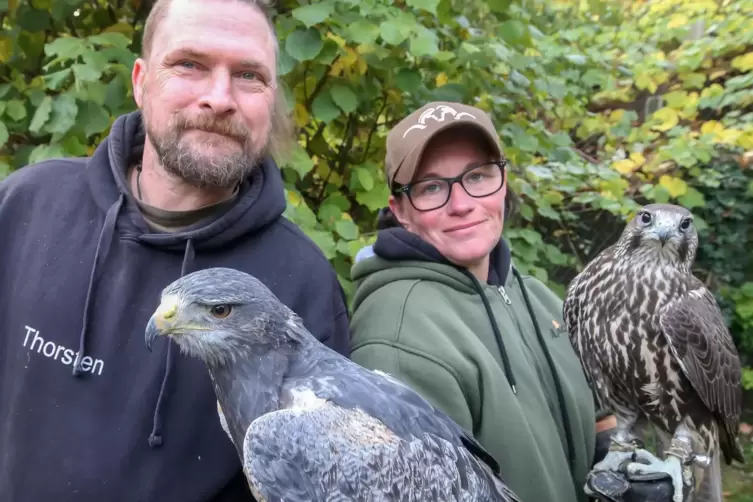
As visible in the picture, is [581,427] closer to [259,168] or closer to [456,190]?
[456,190]

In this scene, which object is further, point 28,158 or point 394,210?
point 28,158

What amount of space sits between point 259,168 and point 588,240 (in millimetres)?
4894

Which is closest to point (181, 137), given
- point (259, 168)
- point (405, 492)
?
point (259, 168)

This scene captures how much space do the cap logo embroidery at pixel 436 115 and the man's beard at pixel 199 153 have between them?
2.19 ft

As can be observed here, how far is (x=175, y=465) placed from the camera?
2.04 metres

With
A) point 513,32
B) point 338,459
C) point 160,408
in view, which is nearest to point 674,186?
point 513,32

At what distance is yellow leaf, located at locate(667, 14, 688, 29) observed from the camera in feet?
21.3

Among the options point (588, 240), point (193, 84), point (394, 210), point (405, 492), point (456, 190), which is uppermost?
point (193, 84)

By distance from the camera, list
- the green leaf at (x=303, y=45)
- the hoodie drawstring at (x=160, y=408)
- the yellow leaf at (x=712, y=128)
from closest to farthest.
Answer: the hoodie drawstring at (x=160, y=408), the green leaf at (x=303, y=45), the yellow leaf at (x=712, y=128)

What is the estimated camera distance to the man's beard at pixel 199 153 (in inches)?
86.4

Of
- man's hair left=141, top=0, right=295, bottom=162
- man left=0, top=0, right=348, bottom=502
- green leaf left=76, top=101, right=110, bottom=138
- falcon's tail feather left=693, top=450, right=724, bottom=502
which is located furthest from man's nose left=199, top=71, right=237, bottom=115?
falcon's tail feather left=693, top=450, right=724, bottom=502

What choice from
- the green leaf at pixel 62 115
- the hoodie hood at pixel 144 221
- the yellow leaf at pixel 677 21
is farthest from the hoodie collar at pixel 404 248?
the yellow leaf at pixel 677 21

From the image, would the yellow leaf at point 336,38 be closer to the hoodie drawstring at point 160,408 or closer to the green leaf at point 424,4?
the green leaf at point 424,4

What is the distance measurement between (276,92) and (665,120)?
13.1 ft
